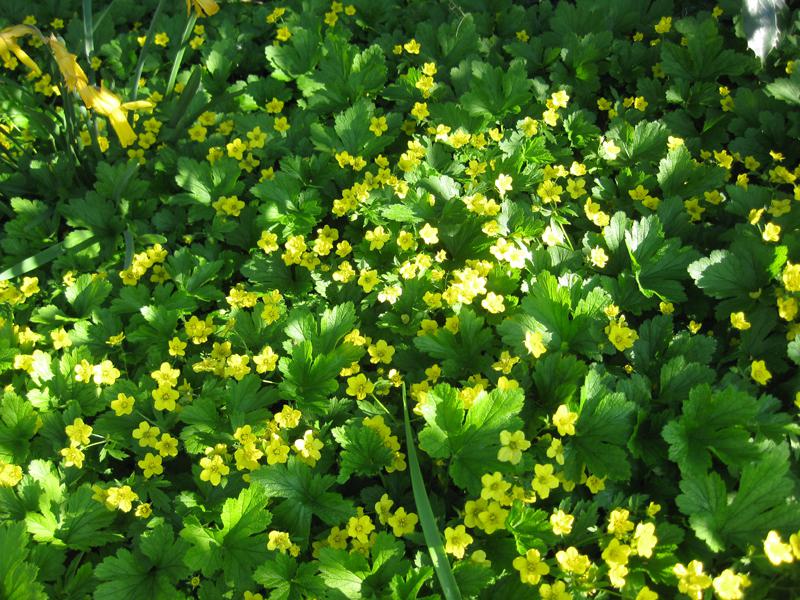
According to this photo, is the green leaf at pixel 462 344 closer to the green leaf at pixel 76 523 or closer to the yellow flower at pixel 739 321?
the yellow flower at pixel 739 321

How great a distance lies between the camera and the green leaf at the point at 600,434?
197 centimetres

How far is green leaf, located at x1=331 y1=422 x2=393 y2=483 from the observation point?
2107 millimetres

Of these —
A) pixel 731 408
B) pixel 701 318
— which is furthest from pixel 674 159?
pixel 731 408

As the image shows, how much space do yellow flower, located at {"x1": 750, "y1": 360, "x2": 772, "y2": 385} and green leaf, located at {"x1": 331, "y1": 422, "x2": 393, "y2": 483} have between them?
3.88 feet

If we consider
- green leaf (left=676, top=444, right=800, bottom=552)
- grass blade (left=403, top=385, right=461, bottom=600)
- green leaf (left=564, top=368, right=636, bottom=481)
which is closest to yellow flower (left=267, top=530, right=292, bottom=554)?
grass blade (left=403, top=385, right=461, bottom=600)

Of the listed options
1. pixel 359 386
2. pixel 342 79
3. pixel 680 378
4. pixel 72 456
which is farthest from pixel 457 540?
pixel 342 79

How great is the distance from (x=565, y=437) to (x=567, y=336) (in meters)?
0.37

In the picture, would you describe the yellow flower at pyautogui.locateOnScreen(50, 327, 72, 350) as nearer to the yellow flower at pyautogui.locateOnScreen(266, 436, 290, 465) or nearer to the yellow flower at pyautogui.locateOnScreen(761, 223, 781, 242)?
the yellow flower at pyautogui.locateOnScreen(266, 436, 290, 465)

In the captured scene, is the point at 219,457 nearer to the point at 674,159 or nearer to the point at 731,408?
the point at 731,408

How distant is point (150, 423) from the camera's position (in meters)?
2.34

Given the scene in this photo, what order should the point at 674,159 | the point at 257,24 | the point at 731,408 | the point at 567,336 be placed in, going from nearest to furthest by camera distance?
the point at 731,408 < the point at 567,336 < the point at 674,159 < the point at 257,24

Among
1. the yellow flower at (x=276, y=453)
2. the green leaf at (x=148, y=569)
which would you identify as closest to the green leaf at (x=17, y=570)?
the green leaf at (x=148, y=569)

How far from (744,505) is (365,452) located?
1085 millimetres

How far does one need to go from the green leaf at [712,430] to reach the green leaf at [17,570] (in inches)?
71.3
